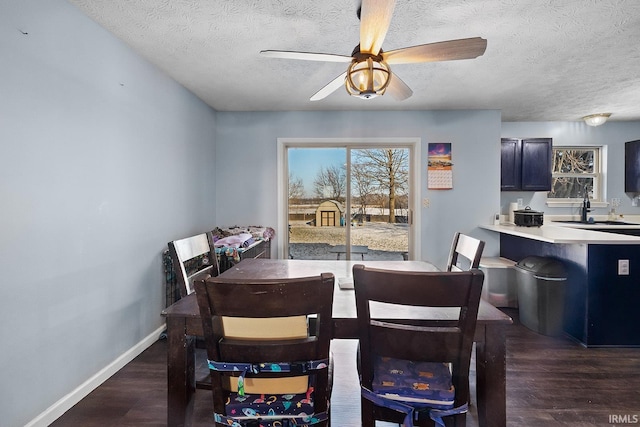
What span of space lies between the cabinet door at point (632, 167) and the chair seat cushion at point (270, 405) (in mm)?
6150

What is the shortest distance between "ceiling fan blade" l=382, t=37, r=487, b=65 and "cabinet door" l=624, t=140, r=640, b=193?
4903 mm

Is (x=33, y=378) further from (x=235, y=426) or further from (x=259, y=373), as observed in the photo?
(x=259, y=373)

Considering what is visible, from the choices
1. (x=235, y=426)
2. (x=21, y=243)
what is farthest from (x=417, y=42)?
(x=21, y=243)

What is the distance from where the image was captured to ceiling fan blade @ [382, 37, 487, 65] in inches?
65.2

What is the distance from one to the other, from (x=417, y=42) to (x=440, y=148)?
2.03 metres

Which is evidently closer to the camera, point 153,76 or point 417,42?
point 417,42

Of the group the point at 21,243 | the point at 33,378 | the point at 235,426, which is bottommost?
the point at 33,378

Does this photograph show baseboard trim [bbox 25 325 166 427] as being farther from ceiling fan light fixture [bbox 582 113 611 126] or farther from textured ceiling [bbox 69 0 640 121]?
ceiling fan light fixture [bbox 582 113 611 126]

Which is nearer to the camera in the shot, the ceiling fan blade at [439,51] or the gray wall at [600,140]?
the ceiling fan blade at [439,51]

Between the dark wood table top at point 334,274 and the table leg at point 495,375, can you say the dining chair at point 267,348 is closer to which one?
the dark wood table top at point 334,274

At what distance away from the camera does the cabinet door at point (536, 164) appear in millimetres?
4402

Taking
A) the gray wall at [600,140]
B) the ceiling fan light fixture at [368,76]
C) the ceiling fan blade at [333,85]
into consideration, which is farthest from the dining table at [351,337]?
the gray wall at [600,140]

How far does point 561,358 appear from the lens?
251cm

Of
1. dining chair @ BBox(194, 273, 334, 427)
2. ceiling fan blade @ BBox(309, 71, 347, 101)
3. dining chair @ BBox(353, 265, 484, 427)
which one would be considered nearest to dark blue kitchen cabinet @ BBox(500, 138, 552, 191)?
ceiling fan blade @ BBox(309, 71, 347, 101)
